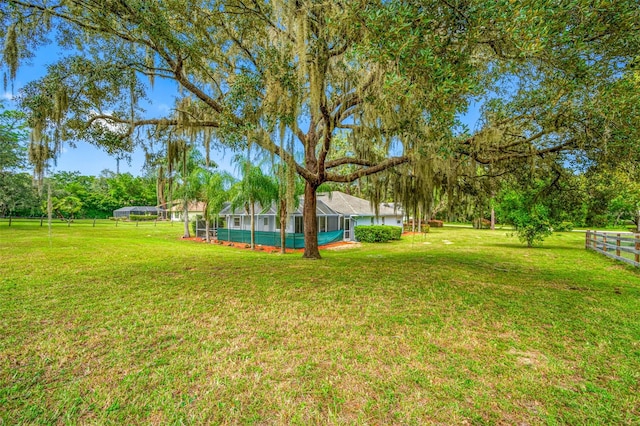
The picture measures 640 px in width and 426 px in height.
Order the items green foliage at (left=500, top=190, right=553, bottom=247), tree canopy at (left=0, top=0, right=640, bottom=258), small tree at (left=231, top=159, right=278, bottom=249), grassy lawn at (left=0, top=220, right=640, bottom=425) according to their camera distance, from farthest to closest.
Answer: green foliage at (left=500, top=190, right=553, bottom=247) < small tree at (left=231, top=159, right=278, bottom=249) < tree canopy at (left=0, top=0, right=640, bottom=258) < grassy lawn at (left=0, top=220, right=640, bottom=425)

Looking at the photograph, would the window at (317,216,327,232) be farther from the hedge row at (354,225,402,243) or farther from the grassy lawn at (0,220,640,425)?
the grassy lawn at (0,220,640,425)

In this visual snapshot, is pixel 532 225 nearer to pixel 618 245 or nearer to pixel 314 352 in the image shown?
pixel 618 245

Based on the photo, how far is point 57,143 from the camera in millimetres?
5895

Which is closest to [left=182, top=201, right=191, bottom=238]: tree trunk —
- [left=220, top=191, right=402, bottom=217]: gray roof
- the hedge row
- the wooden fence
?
[left=220, top=191, right=402, bottom=217]: gray roof

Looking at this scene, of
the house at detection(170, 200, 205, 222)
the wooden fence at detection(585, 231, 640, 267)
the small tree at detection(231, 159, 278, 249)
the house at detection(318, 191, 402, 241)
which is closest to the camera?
the wooden fence at detection(585, 231, 640, 267)

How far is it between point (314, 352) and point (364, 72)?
19.5 feet

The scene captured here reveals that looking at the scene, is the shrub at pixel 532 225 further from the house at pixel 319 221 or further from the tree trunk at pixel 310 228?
the tree trunk at pixel 310 228

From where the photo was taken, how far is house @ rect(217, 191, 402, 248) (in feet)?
55.6

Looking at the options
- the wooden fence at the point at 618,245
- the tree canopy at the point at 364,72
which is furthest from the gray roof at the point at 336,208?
the tree canopy at the point at 364,72

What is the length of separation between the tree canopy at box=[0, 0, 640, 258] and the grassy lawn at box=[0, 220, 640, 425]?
9.99 feet

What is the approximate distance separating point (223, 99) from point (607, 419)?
7.58 metres

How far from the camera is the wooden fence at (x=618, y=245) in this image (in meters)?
7.80

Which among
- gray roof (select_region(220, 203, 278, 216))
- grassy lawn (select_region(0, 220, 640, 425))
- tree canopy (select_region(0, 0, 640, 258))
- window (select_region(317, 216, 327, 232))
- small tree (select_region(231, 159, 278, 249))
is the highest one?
tree canopy (select_region(0, 0, 640, 258))

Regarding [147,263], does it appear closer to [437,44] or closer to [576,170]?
[437,44]
